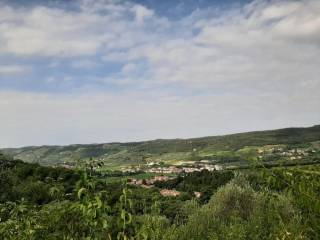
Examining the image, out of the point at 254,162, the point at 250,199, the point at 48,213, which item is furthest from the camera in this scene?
the point at 250,199

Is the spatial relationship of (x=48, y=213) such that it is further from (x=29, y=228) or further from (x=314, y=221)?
(x=314, y=221)

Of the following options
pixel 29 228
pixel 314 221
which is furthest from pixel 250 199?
pixel 314 221

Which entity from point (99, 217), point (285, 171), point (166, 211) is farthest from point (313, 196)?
point (166, 211)

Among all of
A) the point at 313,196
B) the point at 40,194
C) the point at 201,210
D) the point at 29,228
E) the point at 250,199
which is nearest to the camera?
the point at 313,196

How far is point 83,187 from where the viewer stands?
252 inches

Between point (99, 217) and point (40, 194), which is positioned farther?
point (40, 194)

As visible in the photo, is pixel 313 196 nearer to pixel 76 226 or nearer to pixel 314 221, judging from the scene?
pixel 314 221

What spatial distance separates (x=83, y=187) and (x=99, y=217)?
49 cm

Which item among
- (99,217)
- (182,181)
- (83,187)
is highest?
(83,187)

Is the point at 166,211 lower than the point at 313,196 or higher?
lower

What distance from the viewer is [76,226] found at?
318 inches

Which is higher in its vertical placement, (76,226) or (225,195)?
(76,226)

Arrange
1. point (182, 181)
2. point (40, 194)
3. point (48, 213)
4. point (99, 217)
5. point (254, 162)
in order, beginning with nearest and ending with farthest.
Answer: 1. point (254, 162)
2. point (99, 217)
3. point (48, 213)
4. point (40, 194)
5. point (182, 181)

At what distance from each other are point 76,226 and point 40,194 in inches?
1339
